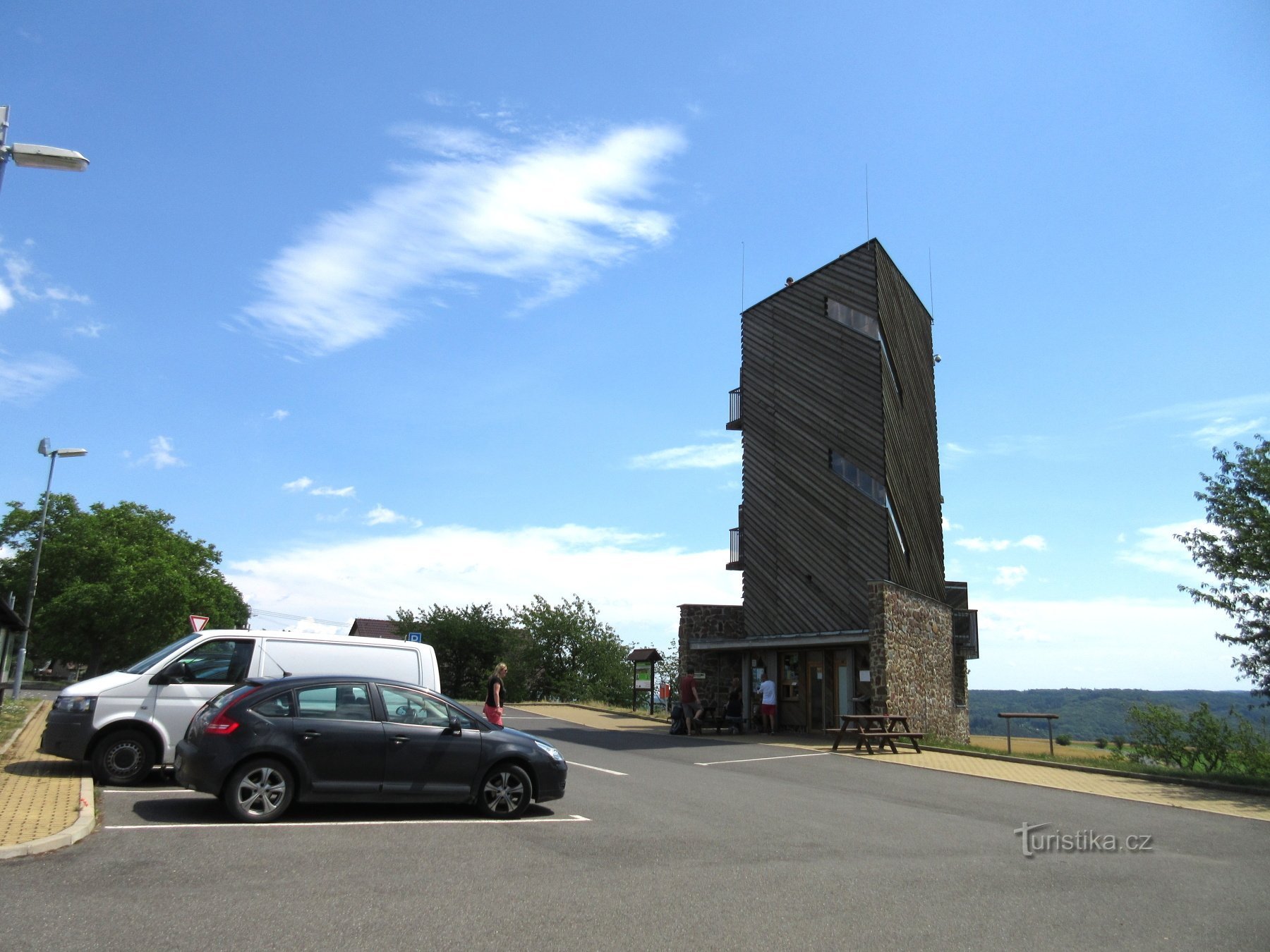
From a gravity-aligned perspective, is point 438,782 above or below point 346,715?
below

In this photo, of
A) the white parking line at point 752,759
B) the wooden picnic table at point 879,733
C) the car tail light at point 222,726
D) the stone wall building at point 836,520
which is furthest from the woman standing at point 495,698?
the stone wall building at point 836,520

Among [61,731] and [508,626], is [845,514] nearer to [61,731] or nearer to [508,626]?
[61,731]

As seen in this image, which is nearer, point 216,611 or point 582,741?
point 582,741

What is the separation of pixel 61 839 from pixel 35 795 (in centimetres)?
256

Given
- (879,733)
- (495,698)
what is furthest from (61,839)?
(879,733)

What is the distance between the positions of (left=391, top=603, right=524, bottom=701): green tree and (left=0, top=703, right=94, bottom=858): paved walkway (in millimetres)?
33043

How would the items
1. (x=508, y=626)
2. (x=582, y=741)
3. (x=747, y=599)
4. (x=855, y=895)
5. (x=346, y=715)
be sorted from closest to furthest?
1. (x=855, y=895)
2. (x=346, y=715)
3. (x=582, y=741)
4. (x=747, y=599)
5. (x=508, y=626)

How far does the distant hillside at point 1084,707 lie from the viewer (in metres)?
21.6

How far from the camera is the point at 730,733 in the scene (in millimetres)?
24625

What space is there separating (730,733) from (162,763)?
657 inches

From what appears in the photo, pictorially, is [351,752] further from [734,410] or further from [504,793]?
[734,410]

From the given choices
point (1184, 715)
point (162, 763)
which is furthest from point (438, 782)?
point (1184, 715)

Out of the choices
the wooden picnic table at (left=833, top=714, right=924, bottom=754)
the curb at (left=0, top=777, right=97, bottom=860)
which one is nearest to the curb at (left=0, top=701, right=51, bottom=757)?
the curb at (left=0, top=777, right=97, bottom=860)
